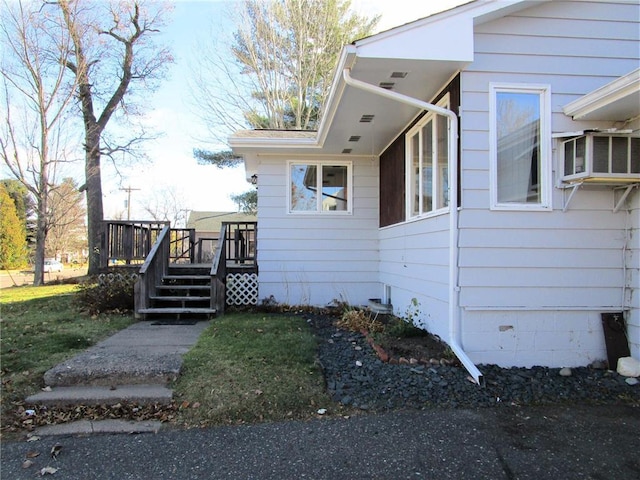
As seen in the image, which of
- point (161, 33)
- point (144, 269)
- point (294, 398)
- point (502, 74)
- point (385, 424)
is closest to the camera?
point (385, 424)

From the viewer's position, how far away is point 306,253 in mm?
7508

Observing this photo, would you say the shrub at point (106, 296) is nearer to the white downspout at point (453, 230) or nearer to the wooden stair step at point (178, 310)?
the wooden stair step at point (178, 310)

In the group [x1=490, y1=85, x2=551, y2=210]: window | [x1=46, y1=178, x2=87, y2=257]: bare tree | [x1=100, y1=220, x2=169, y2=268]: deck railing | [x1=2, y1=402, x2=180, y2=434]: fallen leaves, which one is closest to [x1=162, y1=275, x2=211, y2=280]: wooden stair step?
[x1=100, y1=220, x2=169, y2=268]: deck railing

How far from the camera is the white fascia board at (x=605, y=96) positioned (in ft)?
11.3

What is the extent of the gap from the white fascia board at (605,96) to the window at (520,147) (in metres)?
0.25

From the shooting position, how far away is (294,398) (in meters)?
3.37

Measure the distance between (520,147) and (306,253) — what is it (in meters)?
4.19

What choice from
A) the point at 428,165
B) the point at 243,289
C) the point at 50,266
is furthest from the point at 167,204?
the point at 428,165

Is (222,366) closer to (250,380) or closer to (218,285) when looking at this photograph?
(250,380)

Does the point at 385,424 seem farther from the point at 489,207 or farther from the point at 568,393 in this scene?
the point at 489,207

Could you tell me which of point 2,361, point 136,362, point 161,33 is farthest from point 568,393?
point 161,33

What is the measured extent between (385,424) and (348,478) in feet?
2.42

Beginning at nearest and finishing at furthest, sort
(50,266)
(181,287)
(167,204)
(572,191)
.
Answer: (572,191) → (181,287) → (50,266) → (167,204)

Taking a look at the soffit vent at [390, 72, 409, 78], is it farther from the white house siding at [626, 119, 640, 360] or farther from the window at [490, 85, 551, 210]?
the white house siding at [626, 119, 640, 360]
